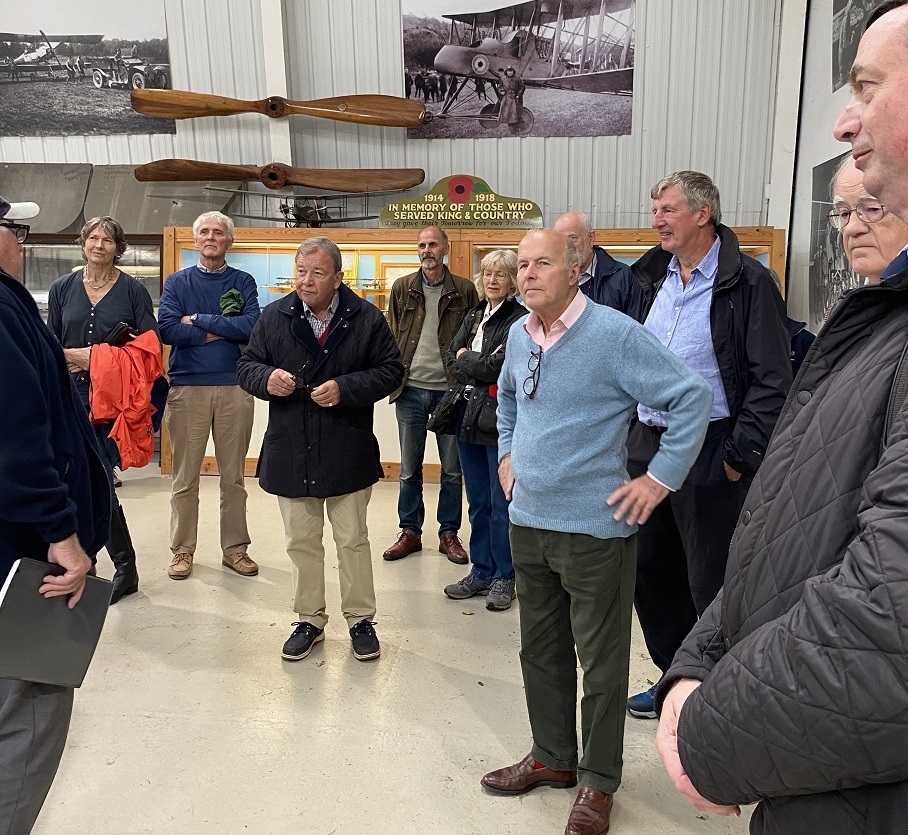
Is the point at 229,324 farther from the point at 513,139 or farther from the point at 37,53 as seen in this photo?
the point at 37,53

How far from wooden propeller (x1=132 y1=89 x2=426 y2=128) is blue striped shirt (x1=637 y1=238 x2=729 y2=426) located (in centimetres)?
504

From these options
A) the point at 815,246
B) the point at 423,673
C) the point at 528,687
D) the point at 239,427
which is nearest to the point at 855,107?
the point at 528,687

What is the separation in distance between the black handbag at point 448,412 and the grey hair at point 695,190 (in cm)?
170

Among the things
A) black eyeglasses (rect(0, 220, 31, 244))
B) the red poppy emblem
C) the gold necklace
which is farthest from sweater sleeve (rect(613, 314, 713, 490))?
the red poppy emblem

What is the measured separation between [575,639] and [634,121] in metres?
6.00

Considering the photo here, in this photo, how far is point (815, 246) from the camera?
5820 mm

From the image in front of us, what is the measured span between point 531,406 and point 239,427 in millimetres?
2672

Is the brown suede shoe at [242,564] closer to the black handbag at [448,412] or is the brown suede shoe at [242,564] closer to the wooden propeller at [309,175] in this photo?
the black handbag at [448,412]

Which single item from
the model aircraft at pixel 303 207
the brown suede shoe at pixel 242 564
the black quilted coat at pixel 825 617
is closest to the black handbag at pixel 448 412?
the brown suede shoe at pixel 242 564

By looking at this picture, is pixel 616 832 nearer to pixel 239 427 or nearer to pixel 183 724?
pixel 183 724

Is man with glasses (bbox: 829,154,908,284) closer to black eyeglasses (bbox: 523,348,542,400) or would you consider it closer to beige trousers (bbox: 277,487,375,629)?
black eyeglasses (bbox: 523,348,542,400)

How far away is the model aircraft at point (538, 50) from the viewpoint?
705cm

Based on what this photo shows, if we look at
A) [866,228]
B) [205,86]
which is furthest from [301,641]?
[205,86]

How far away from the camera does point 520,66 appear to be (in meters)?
7.26
